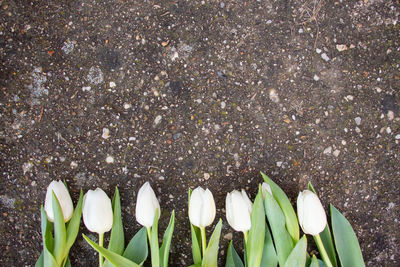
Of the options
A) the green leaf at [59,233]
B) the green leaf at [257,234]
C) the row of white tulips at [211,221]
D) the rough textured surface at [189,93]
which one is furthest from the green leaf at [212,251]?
the green leaf at [59,233]

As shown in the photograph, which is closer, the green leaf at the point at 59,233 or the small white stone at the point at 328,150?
the green leaf at the point at 59,233

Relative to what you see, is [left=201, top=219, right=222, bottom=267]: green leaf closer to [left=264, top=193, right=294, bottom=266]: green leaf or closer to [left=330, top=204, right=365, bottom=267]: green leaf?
[left=264, top=193, right=294, bottom=266]: green leaf

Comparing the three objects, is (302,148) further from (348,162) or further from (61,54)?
(61,54)

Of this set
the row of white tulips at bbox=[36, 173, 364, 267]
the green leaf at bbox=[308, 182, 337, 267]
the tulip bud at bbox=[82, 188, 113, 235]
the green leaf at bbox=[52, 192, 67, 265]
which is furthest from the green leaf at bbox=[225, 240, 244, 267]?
the green leaf at bbox=[52, 192, 67, 265]

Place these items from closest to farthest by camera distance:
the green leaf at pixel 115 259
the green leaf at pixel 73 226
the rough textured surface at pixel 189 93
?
the green leaf at pixel 115 259 < the green leaf at pixel 73 226 < the rough textured surface at pixel 189 93

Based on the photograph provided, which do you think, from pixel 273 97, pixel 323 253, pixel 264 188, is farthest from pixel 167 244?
pixel 273 97

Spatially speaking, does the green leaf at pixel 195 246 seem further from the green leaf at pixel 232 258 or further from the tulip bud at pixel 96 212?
the tulip bud at pixel 96 212
